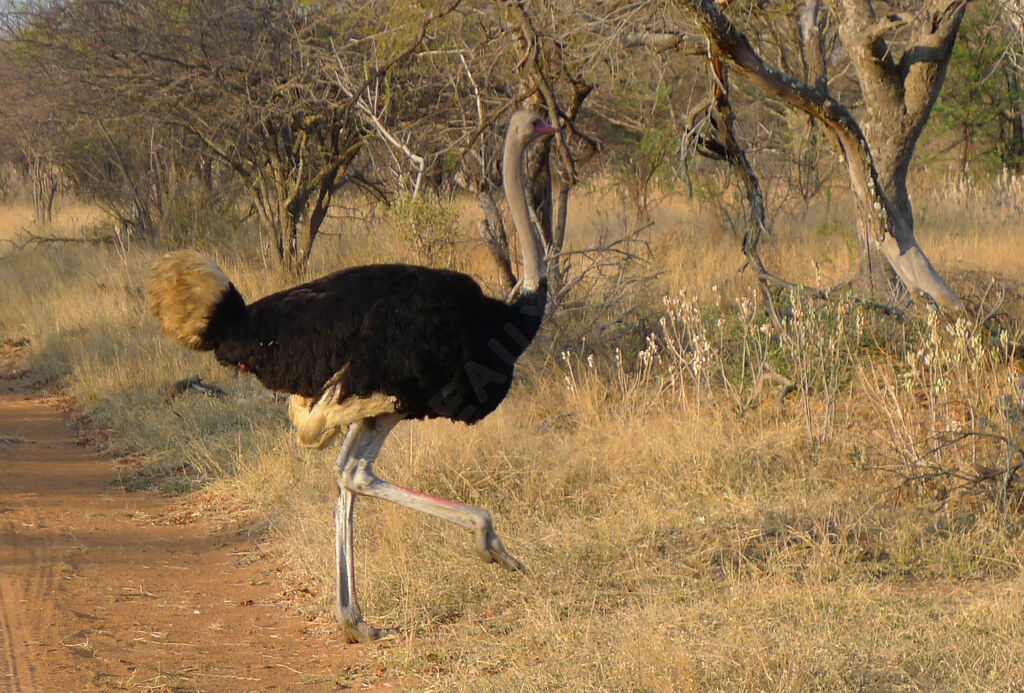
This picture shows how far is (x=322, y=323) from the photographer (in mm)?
4156

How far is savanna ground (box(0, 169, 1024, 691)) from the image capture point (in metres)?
3.44

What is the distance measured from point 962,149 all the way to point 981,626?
1418 cm

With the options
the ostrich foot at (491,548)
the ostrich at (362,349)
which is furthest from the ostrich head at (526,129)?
the ostrich foot at (491,548)

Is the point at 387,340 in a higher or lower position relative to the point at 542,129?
lower

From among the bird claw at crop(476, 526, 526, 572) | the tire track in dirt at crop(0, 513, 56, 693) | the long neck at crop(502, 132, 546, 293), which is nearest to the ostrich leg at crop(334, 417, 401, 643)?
the bird claw at crop(476, 526, 526, 572)

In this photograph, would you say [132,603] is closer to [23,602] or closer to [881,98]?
[23,602]

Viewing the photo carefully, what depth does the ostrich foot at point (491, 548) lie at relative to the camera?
13.2 feet

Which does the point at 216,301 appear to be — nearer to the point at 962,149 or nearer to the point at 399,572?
the point at 399,572

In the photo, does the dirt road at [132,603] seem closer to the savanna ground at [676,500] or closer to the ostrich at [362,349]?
the savanna ground at [676,500]

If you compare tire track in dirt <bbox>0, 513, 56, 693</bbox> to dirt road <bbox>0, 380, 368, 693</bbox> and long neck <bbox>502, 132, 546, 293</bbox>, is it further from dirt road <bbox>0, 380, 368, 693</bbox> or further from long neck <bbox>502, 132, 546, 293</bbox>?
long neck <bbox>502, 132, 546, 293</bbox>

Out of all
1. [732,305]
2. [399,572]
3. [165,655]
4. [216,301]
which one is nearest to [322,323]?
[216,301]

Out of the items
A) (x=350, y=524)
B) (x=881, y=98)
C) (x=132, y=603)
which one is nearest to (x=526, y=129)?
(x=350, y=524)

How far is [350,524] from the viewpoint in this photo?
4246 millimetres

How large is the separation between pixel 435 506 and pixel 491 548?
0.84 feet
